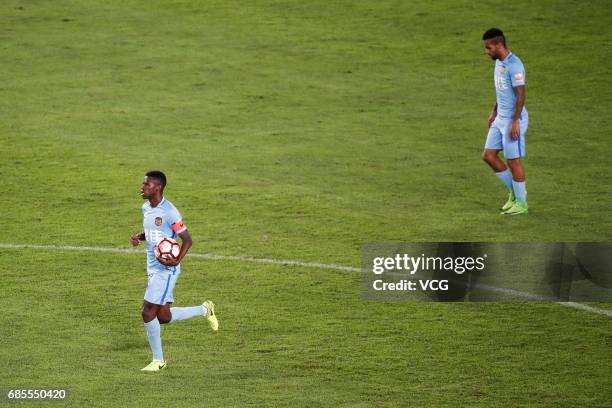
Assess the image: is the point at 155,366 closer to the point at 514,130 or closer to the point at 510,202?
the point at 514,130

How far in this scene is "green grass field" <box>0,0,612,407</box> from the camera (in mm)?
10211

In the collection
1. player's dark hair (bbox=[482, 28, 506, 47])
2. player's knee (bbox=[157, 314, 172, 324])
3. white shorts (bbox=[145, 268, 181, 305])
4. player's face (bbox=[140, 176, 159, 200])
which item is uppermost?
player's dark hair (bbox=[482, 28, 506, 47])

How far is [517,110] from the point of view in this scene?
14.6 meters

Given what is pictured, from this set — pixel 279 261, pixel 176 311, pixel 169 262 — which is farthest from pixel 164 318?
pixel 279 261

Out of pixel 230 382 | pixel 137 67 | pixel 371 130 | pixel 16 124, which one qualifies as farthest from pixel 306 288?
pixel 137 67

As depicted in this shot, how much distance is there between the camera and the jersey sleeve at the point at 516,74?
576 inches

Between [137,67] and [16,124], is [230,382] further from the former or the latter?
[137,67]

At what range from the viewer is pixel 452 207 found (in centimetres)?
1561

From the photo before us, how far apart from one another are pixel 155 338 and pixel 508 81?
21.7ft

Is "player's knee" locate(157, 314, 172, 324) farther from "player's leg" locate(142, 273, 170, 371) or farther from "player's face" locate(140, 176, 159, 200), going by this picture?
"player's face" locate(140, 176, 159, 200)

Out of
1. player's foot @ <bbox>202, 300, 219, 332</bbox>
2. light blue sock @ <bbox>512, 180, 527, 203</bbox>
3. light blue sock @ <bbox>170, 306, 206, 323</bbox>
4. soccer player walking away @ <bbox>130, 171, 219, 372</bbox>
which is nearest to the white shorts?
soccer player walking away @ <bbox>130, 171, 219, 372</bbox>

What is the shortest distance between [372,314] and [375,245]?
2.23m

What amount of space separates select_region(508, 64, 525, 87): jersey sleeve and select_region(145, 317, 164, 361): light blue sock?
6.48 meters

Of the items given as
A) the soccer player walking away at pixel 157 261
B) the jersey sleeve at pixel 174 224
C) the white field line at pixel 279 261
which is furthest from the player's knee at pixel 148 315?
the white field line at pixel 279 261
